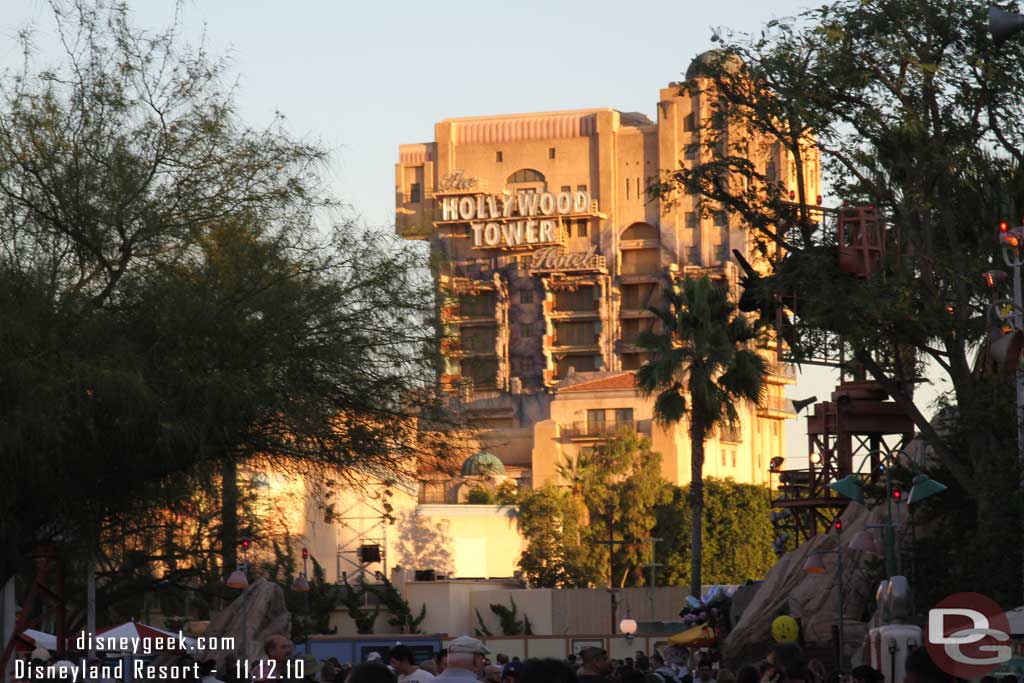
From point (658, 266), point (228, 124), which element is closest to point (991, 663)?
point (228, 124)

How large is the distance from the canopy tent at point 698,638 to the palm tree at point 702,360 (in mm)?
6830

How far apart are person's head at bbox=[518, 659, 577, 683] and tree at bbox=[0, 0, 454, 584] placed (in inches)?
343

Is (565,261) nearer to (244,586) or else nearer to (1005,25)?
(244,586)

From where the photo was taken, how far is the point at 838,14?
97.5ft

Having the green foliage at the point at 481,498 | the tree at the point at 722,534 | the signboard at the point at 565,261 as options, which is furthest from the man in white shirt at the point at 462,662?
the signboard at the point at 565,261

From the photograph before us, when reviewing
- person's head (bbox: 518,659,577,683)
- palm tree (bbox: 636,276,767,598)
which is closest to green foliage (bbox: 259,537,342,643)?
palm tree (bbox: 636,276,767,598)

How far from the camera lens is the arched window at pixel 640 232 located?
4921 inches

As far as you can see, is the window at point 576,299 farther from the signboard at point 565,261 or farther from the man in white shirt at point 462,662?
the man in white shirt at point 462,662

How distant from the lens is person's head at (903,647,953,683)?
7445 millimetres

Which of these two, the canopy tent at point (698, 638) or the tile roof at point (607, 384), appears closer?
the canopy tent at point (698, 638)

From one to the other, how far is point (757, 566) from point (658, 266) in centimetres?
3863

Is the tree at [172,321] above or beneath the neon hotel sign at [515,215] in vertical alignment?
→ beneath

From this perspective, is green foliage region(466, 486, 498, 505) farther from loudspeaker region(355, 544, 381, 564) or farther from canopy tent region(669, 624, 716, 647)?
canopy tent region(669, 624, 716, 647)

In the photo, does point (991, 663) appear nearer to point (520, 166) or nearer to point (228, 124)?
point (228, 124)
